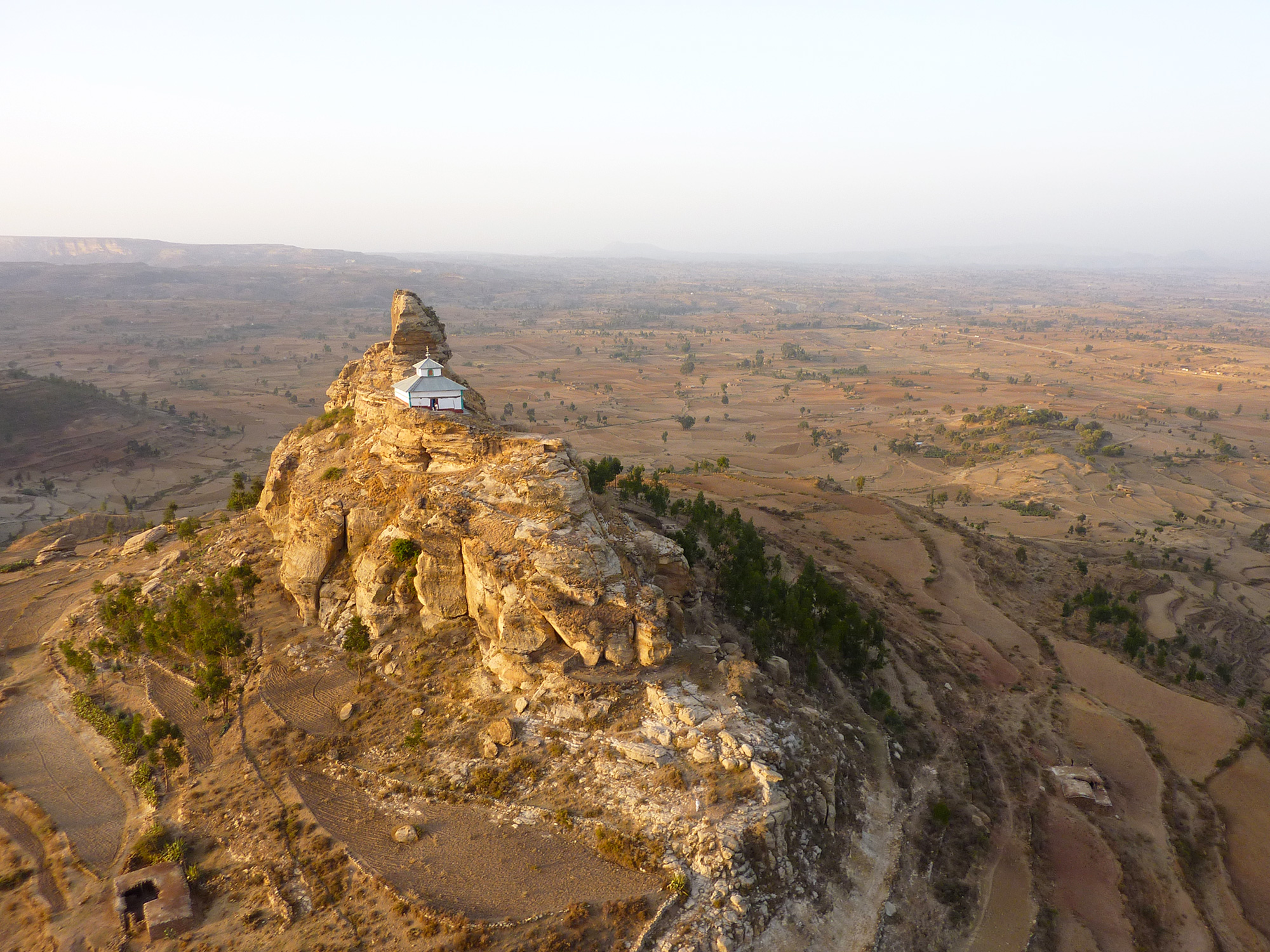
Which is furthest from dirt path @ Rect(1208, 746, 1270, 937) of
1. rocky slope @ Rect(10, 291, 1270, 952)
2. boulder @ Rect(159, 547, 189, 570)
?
boulder @ Rect(159, 547, 189, 570)

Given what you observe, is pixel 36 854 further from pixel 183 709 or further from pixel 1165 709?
pixel 1165 709

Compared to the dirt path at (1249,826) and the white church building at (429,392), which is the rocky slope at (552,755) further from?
the white church building at (429,392)

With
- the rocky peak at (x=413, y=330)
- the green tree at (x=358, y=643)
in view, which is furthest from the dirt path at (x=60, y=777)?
the rocky peak at (x=413, y=330)

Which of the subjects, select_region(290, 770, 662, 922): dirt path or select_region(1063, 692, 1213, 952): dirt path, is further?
select_region(1063, 692, 1213, 952): dirt path

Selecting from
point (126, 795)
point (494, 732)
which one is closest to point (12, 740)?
point (126, 795)

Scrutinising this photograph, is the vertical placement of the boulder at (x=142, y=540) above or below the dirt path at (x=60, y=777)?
above

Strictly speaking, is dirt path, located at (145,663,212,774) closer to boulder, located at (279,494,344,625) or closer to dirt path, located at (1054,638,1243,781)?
boulder, located at (279,494,344,625)

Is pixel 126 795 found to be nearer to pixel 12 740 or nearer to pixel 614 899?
pixel 12 740

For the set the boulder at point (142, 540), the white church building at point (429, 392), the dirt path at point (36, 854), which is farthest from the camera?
the boulder at point (142, 540)
